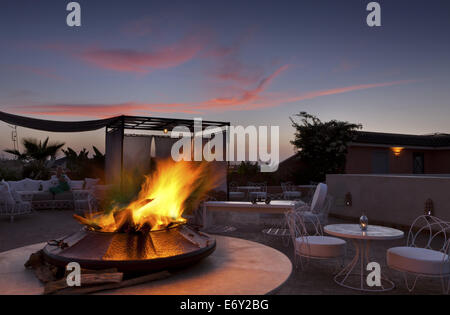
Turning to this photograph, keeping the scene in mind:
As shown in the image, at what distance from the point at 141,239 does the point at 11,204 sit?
7594 mm

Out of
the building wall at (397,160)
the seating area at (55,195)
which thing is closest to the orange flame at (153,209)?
the seating area at (55,195)

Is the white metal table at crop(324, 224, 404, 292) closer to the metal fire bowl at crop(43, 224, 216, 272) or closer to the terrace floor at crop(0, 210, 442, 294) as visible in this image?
the terrace floor at crop(0, 210, 442, 294)

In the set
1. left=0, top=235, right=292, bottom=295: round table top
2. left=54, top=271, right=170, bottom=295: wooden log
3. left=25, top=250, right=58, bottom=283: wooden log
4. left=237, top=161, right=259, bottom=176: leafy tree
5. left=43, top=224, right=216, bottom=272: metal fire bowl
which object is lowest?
left=0, top=235, right=292, bottom=295: round table top

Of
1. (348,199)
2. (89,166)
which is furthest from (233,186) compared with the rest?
(89,166)

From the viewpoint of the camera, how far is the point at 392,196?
298 inches

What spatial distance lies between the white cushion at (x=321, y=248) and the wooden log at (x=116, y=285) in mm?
1962

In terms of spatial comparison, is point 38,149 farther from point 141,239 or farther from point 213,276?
point 213,276

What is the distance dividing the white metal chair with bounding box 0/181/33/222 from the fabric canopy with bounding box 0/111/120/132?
1711 millimetres

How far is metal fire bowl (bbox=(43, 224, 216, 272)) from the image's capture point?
2350 mm

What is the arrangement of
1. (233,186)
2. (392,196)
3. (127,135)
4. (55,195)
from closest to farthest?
(392,196) → (55,195) → (127,135) → (233,186)

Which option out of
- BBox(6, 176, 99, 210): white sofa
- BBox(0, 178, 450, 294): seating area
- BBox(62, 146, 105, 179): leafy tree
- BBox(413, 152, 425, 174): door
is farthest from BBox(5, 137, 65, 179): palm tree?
BBox(413, 152, 425, 174): door

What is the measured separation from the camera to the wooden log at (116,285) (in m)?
2.07

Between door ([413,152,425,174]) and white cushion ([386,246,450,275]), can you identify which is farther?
door ([413,152,425,174])
